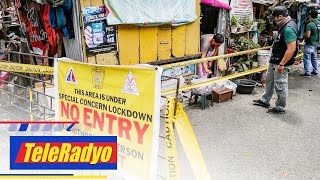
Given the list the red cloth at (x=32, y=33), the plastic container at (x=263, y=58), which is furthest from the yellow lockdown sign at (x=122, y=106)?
the plastic container at (x=263, y=58)

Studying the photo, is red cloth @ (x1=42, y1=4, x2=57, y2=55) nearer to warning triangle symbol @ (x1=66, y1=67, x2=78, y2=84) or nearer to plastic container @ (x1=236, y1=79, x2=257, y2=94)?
warning triangle symbol @ (x1=66, y1=67, x2=78, y2=84)

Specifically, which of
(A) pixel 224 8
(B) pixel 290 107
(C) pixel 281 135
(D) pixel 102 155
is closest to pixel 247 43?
(A) pixel 224 8

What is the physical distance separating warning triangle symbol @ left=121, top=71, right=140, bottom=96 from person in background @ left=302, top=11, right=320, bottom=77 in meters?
8.50

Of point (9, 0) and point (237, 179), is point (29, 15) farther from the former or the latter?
point (237, 179)

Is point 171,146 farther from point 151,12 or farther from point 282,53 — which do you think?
point 151,12

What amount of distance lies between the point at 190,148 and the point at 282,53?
4596 mm

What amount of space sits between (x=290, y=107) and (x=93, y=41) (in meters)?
4.63

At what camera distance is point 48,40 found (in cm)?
780

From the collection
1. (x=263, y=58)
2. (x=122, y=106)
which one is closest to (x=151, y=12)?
(x=263, y=58)

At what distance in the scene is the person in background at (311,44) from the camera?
9.98 metres

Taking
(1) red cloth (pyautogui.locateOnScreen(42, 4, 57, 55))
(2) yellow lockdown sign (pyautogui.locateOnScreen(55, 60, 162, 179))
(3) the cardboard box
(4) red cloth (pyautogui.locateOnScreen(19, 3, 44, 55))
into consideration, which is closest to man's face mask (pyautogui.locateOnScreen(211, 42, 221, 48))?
(3) the cardboard box

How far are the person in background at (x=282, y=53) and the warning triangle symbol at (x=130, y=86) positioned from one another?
14.5 feet

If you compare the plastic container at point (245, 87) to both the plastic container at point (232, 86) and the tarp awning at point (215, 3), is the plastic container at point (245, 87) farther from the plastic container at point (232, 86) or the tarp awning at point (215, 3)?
the tarp awning at point (215, 3)

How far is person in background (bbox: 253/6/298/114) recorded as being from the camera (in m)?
6.47
